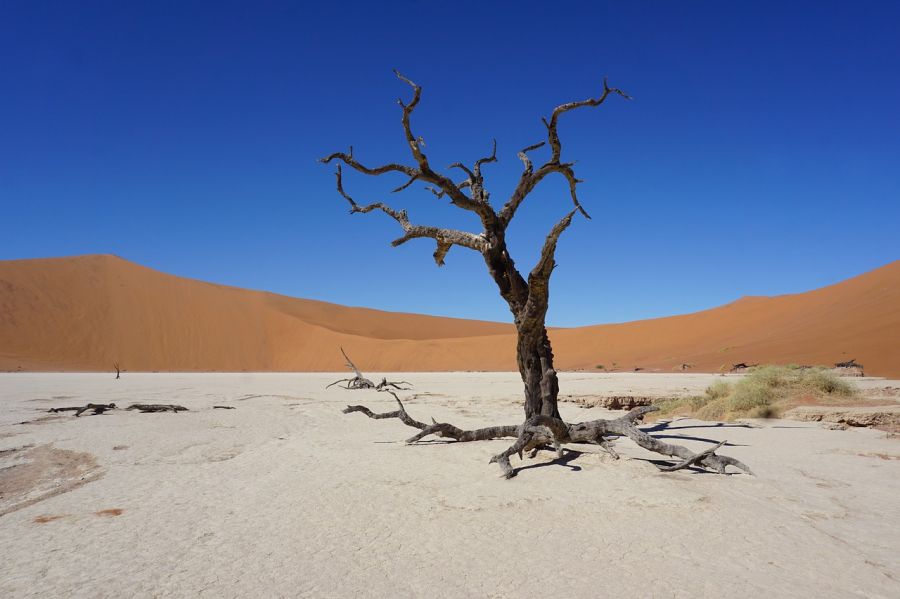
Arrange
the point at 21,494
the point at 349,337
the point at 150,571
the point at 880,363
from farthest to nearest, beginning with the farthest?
1. the point at 349,337
2. the point at 880,363
3. the point at 21,494
4. the point at 150,571

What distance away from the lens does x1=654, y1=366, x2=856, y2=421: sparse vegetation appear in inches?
362

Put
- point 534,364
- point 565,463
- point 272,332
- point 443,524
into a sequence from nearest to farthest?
point 443,524 < point 565,463 < point 534,364 < point 272,332

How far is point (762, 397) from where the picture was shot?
30.7ft

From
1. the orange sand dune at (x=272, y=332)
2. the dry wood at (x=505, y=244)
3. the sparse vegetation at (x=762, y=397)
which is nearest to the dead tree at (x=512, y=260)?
the dry wood at (x=505, y=244)

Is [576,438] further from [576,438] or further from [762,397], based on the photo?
[762,397]

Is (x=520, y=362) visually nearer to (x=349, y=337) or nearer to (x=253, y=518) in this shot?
(x=253, y=518)

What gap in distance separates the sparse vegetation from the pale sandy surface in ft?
9.95

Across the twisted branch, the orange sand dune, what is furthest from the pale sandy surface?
the orange sand dune

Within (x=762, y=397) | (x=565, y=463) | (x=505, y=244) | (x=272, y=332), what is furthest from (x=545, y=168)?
(x=272, y=332)

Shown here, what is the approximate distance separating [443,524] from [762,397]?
27.7 feet

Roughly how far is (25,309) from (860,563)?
5784 cm

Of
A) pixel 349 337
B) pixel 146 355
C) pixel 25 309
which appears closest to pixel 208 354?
pixel 146 355

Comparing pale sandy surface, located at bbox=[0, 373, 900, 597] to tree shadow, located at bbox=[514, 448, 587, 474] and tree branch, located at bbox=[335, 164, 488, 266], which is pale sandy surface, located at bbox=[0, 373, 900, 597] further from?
tree branch, located at bbox=[335, 164, 488, 266]

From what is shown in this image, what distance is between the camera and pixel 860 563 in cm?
265
